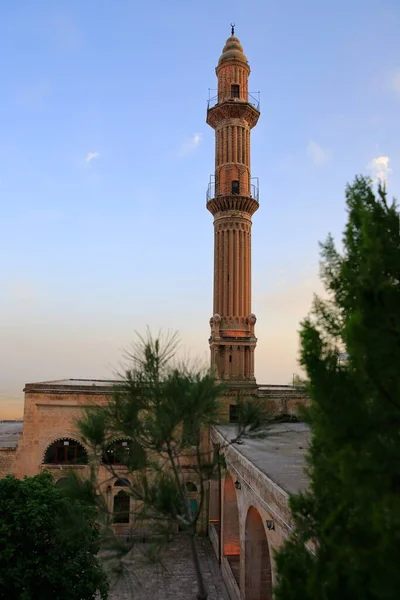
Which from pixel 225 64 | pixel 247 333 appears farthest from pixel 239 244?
pixel 225 64

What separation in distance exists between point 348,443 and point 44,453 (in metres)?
21.5

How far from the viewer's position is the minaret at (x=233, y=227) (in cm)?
2450

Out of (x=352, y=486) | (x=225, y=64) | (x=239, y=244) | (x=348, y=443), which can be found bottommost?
(x=352, y=486)

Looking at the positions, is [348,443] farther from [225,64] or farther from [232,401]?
[225,64]

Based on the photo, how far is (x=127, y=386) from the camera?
267 inches

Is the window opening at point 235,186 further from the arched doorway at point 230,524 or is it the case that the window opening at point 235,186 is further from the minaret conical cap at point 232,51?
the arched doorway at point 230,524

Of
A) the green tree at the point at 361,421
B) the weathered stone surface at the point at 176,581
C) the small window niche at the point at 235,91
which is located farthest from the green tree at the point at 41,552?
the small window niche at the point at 235,91

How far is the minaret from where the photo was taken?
80.4ft

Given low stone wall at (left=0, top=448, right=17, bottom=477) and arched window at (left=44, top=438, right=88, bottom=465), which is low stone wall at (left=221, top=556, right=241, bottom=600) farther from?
low stone wall at (left=0, top=448, right=17, bottom=477)

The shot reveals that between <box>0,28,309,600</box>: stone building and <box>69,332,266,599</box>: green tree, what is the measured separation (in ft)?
25.0

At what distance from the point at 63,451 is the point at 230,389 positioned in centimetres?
870

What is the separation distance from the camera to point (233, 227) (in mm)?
25328

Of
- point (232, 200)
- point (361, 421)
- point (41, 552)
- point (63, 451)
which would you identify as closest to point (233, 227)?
point (232, 200)

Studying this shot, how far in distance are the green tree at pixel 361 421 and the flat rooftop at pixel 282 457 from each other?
101 inches
